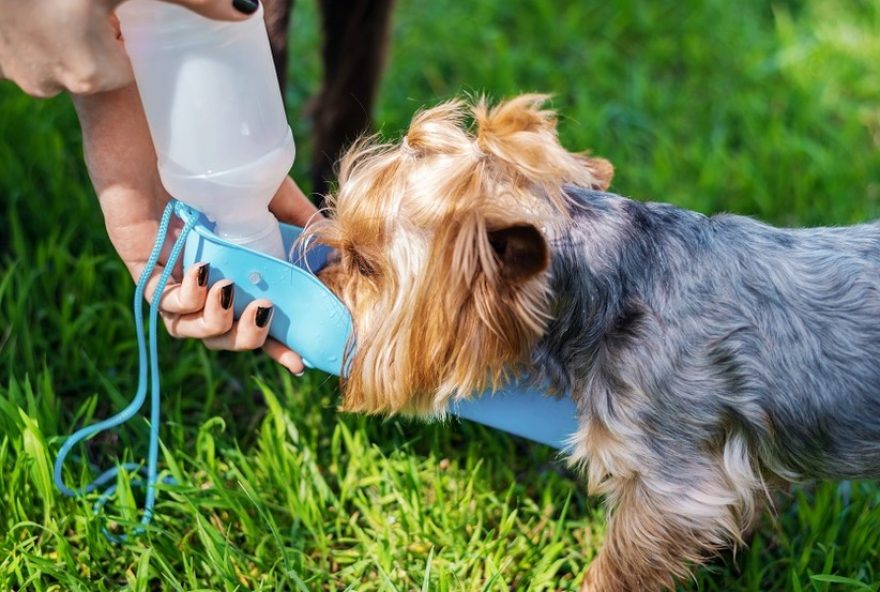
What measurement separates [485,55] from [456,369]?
3.20 meters

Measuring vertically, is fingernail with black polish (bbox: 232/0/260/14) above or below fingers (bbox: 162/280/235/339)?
above

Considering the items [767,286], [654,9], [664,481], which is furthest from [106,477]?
[654,9]

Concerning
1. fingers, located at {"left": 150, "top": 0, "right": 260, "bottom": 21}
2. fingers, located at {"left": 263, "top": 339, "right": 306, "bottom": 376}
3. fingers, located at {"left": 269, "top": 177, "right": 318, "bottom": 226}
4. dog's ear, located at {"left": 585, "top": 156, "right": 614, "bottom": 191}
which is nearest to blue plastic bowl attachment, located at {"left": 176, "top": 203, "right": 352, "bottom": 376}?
fingers, located at {"left": 263, "top": 339, "right": 306, "bottom": 376}

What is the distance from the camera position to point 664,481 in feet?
8.00

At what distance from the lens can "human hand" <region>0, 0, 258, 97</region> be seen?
2133 millimetres

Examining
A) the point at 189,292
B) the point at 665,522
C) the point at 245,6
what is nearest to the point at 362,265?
the point at 189,292

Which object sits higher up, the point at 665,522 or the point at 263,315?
the point at 263,315

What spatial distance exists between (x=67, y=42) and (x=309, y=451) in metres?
1.41

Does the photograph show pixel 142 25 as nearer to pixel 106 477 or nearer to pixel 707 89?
pixel 106 477

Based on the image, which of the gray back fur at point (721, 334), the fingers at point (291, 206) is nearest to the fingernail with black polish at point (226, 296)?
the fingers at point (291, 206)

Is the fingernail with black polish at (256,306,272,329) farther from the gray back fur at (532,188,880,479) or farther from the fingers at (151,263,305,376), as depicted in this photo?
the gray back fur at (532,188,880,479)

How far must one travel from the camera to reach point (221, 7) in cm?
221

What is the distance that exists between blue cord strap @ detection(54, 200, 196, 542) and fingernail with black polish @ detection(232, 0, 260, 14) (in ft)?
1.64

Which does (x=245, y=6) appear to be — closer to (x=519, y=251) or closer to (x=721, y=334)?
(x=519, y=251)
